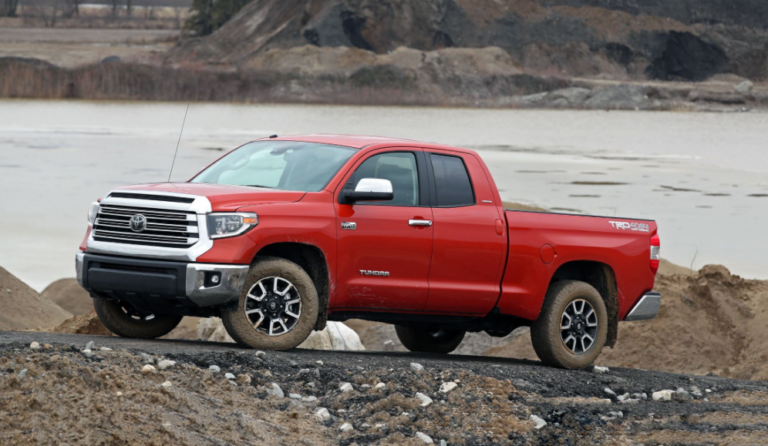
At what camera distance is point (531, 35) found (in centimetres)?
11244

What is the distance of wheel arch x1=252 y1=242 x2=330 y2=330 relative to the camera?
9.12 m

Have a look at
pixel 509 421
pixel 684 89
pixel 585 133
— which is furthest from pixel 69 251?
pixel 684 89

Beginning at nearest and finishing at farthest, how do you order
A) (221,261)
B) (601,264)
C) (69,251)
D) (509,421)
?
(509,421) < (221,261) < (601,264) < (69,251)

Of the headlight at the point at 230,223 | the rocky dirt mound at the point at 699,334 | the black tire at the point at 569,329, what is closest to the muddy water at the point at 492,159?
the rocky dirt mound at the point at 699,334

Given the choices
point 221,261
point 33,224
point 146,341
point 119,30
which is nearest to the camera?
point 221,261

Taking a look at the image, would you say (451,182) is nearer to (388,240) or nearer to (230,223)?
Result: (388,240)

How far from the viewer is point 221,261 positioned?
850cm

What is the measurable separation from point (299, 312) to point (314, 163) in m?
1.37

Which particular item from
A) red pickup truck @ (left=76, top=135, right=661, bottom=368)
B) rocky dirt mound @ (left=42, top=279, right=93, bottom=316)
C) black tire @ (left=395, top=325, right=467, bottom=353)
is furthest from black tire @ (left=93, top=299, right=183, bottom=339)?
rocky dirt mound @ (left=42, top=279, right=93, bottom=316)

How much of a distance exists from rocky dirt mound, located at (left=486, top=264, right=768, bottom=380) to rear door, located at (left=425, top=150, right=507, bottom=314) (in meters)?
5.12

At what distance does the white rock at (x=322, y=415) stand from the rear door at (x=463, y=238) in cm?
224

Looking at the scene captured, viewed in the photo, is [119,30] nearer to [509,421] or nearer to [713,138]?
[713,138]

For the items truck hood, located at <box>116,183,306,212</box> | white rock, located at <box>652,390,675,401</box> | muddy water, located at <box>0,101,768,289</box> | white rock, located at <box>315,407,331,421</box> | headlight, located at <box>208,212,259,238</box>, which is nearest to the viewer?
white rock, located at <box>315,407,331,421</box>

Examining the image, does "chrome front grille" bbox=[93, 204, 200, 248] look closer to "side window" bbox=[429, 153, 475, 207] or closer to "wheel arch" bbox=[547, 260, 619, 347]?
"side window" bbox=[429, 153, 475, 207]
